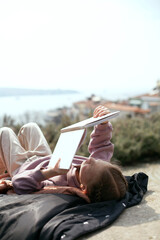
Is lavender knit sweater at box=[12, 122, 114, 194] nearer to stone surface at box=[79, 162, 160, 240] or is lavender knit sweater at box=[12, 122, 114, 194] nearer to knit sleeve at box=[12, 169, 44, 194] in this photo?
knit sleeve at box=[12, 169, 44, 194]

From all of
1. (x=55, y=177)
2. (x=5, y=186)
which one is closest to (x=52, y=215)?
(x=55, y=177)

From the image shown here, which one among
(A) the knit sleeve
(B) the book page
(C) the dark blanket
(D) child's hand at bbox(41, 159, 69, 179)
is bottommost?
(C) the dark blanket

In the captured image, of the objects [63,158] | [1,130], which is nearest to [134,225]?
[63,158]

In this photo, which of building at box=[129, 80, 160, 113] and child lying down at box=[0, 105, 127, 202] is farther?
building at box=[129, 80, 160, 113]

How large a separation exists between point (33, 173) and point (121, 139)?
400 cm

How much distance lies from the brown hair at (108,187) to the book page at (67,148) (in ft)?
1.12

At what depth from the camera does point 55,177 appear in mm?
3238

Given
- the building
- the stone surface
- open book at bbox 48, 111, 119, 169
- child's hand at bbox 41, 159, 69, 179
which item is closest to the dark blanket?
the stone surface

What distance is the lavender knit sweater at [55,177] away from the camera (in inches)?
118

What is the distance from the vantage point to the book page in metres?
2.65

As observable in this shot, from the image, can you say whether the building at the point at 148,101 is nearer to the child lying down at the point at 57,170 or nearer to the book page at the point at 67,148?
the child lying down at the point at 57,170

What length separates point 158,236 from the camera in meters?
2.34

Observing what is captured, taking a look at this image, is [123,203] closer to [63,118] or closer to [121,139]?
[121,139]

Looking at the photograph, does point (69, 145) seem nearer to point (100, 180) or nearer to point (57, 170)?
point (57, 170)
